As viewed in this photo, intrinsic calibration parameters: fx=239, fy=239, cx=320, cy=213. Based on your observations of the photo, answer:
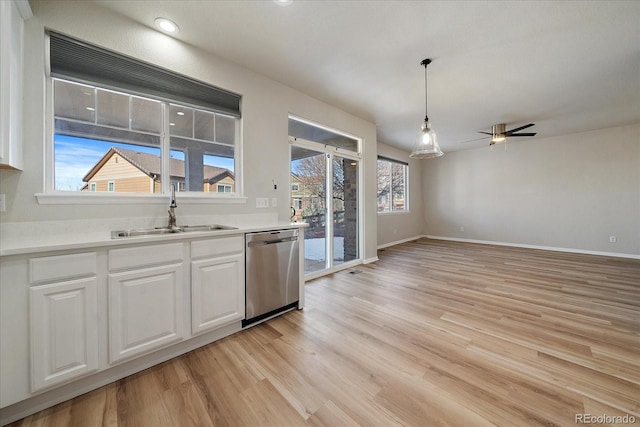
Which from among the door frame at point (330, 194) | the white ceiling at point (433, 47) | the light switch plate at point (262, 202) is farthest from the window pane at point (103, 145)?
the door frame at point (330, 194)

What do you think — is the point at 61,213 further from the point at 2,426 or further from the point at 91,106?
the point at 2,426

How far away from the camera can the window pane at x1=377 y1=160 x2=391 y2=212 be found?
6.43 m

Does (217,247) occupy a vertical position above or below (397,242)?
above

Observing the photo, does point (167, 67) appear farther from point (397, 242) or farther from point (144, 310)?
point (397, 242)

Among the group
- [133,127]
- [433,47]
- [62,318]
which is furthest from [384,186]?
[62,318]

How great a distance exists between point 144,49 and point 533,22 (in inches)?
135

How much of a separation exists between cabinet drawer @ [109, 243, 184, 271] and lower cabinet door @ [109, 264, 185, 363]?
1.8 inches

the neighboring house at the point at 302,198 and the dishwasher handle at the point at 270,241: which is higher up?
the neighboring house at the point at 302,198

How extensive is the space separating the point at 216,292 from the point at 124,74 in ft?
6.62

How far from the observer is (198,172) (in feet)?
8.30

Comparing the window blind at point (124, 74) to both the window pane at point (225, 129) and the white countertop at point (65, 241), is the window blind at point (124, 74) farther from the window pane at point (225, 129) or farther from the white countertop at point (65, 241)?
the white countertop at point (65, 241)

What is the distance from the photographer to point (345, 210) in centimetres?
451

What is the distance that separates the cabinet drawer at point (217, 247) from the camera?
1913 mm

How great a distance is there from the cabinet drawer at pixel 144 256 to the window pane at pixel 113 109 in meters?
1.22
